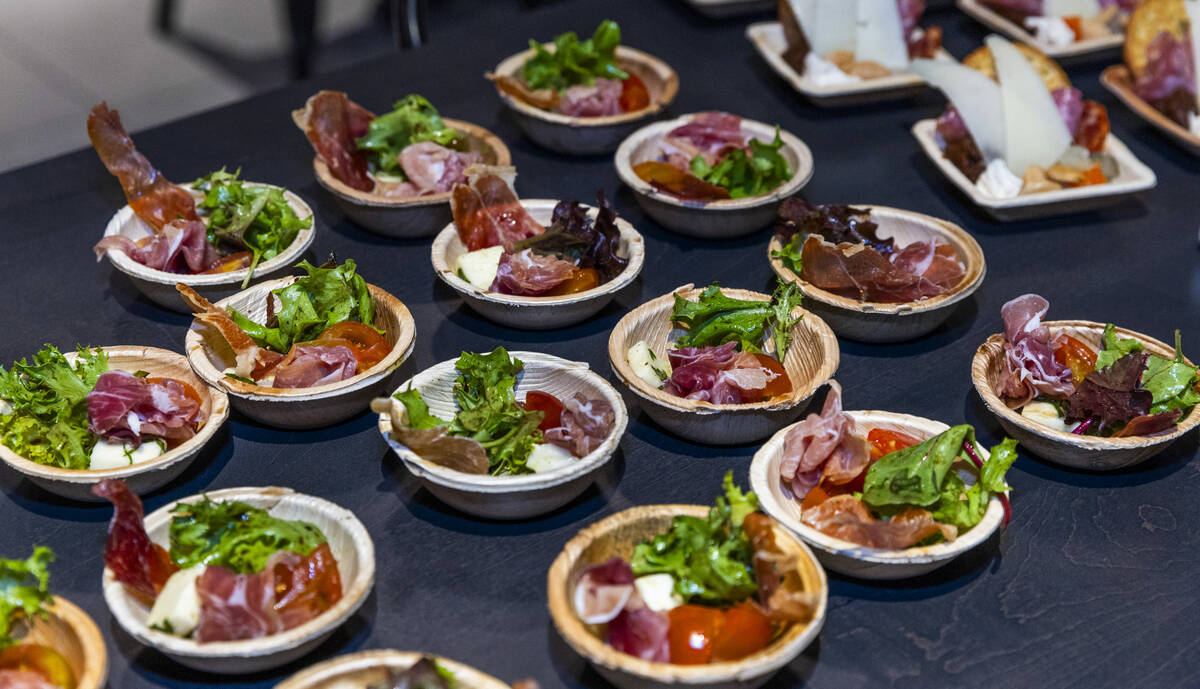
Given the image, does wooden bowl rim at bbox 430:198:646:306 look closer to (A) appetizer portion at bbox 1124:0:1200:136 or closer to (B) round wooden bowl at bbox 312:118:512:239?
(B) round wooden bowl at bbox 312:118:512:239

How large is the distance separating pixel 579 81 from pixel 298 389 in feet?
4.39

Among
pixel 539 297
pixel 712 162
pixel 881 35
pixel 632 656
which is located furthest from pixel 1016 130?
pixel 632 656

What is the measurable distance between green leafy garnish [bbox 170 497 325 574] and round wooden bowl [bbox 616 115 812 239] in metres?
1.13

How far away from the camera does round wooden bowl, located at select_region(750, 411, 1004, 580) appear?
154 centimetres

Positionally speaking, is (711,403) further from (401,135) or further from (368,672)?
(401,135)

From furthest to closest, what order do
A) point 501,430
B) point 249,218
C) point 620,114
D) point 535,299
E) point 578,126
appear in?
point 620,114, point 578,126, point 249,218, point 535,299, point 501,430

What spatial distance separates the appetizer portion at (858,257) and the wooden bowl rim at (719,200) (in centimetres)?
15

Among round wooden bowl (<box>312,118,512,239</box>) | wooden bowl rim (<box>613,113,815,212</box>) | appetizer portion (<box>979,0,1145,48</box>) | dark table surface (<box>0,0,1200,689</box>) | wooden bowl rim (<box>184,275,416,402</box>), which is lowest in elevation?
dark table surface (<box>0,0,1200,689</box>)

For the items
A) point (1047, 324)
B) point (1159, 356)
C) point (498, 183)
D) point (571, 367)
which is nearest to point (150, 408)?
point (571, 367)

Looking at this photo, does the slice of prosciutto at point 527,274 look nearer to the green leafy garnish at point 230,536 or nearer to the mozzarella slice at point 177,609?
the green leafy garnish at point 230,536

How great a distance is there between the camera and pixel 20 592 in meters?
1.43

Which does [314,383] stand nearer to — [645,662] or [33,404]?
[33,404]

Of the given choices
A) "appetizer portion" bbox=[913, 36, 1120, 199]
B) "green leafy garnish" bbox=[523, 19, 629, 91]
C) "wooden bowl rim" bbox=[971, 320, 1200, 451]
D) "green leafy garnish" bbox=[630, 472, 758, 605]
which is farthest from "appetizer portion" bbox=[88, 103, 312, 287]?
"appetizer portion" bbox=[913, 36, 1120, 199]

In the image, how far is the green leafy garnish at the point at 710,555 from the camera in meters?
1.49
